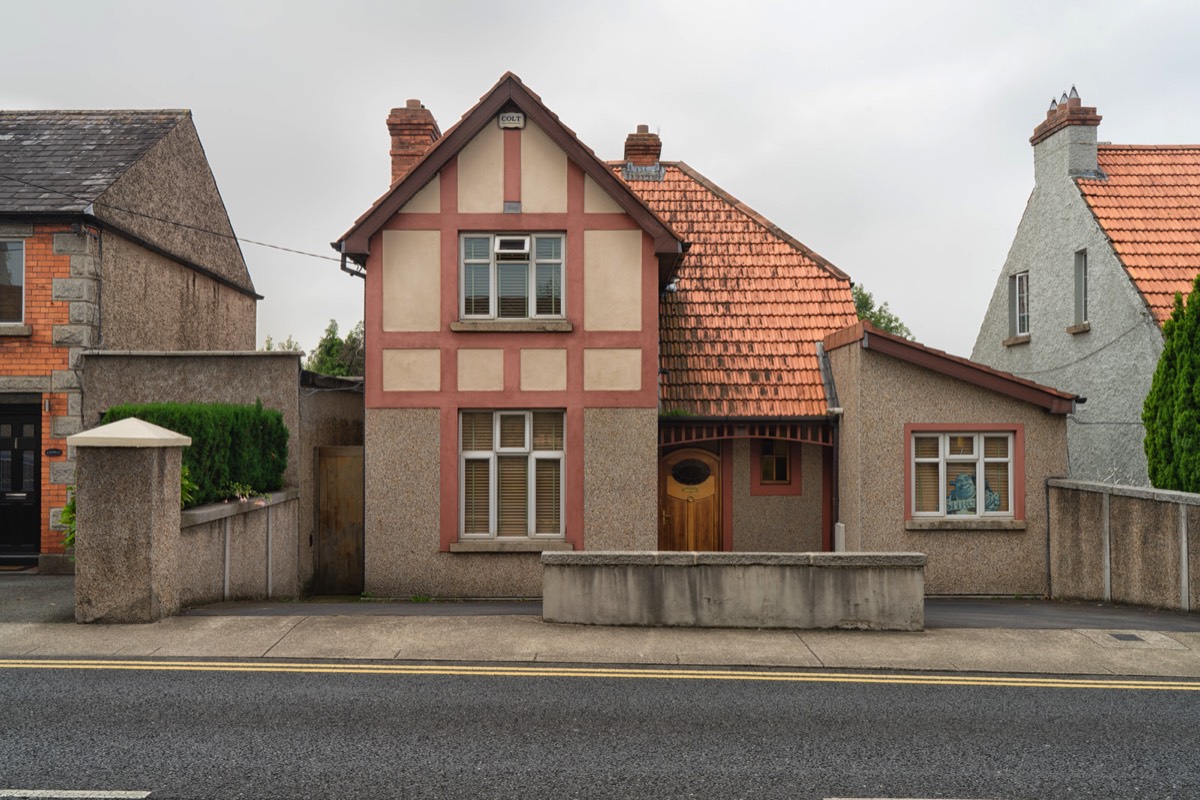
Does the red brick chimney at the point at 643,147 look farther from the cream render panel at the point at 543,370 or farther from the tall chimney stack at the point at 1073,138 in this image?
the tall chimney stack at the point at 1073,138

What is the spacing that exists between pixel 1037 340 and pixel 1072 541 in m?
6.94

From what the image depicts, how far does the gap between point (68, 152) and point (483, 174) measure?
30.1 ft

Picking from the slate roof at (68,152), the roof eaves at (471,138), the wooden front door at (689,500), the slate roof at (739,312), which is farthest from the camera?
the slate roof at (68,152)

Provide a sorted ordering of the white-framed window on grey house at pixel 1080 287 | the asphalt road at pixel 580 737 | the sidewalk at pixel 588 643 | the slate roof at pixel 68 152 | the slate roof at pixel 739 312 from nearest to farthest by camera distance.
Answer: the asphalt road at pixel 580 737 → the sidewalk at pixel 588 643 → the slate roof at pixel 739 312 → the slate roof at pixel 68 152 → the white-framed window on grey house at pixel 1080 287

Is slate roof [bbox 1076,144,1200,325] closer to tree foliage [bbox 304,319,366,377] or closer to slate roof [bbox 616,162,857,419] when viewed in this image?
slate roof [bbox 616,162,857,419]

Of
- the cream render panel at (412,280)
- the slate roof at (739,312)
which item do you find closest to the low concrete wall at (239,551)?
the cream render panel at (412,280)

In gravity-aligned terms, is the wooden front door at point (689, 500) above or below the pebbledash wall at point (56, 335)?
below

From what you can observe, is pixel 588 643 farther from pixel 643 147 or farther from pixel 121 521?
pixel 643 147

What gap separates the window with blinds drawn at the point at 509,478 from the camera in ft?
45.2

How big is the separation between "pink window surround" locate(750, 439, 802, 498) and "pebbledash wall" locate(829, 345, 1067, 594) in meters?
1.22

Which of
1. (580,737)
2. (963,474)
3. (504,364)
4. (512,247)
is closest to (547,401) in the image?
(504,364)

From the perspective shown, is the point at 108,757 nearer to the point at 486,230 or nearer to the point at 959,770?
the point at 959,770

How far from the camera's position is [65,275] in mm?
14969

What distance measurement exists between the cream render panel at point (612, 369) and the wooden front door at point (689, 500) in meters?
1.95
